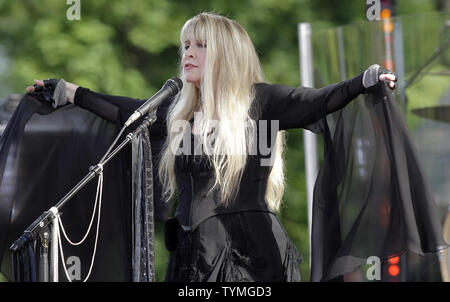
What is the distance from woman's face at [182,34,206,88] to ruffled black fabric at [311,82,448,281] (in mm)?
579

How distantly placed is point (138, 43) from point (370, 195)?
4.21 metres

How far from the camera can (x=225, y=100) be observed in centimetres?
349

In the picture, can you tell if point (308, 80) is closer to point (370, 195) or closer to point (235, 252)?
point (370, 195)

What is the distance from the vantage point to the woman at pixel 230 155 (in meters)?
3.40

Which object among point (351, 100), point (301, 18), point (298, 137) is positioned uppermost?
point (301, 18)

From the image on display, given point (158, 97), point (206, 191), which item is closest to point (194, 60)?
point (158, 97)

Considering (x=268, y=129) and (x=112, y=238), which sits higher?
(x=268, y=129)

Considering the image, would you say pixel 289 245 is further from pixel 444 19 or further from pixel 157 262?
pixel 157 262

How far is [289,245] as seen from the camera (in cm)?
353

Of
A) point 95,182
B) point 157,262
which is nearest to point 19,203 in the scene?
point 95,182

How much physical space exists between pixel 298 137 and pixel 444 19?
278cm

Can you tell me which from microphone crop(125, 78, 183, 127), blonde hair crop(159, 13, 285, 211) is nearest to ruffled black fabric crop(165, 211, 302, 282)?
blonde hair crop(159, 13, 285, 211)

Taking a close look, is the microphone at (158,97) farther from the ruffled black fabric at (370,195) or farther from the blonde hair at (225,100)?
the ruffled black fabric at (370,195)

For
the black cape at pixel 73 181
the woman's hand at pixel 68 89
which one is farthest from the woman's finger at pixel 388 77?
the woman's hand at pixel 68 89
